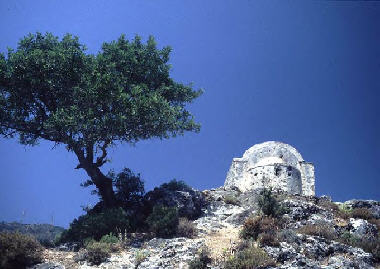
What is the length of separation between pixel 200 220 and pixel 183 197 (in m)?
1.92

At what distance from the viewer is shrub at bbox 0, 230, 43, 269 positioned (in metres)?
14.3

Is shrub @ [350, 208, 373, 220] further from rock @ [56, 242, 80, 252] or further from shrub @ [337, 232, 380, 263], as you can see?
rock @ [56, 242, 80, 252]

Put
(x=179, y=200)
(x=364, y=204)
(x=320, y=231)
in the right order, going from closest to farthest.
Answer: (x=320, y=231), (x=179, y=200), (x=364, y=204)

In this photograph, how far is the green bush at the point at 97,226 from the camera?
19.2m

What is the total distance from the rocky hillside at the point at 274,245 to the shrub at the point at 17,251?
24.3 inches

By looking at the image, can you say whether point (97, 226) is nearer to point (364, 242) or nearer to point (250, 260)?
point (250, 260)

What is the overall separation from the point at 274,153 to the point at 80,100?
74.5ft

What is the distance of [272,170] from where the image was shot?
106 feet

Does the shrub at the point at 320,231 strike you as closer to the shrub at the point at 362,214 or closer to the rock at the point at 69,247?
the shrub at the point at 362,214

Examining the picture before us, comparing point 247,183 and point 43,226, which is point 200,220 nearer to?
point 247,183

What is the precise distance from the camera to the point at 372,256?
15.4 metres

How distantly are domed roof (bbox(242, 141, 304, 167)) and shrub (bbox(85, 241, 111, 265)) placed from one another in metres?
22.4

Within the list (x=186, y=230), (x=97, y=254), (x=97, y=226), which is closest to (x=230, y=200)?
(x=186, y=230)

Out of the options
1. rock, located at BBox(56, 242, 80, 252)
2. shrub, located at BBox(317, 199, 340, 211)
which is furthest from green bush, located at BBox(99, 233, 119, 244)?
shrub, located at BBox(317, 199, 340, 211)
